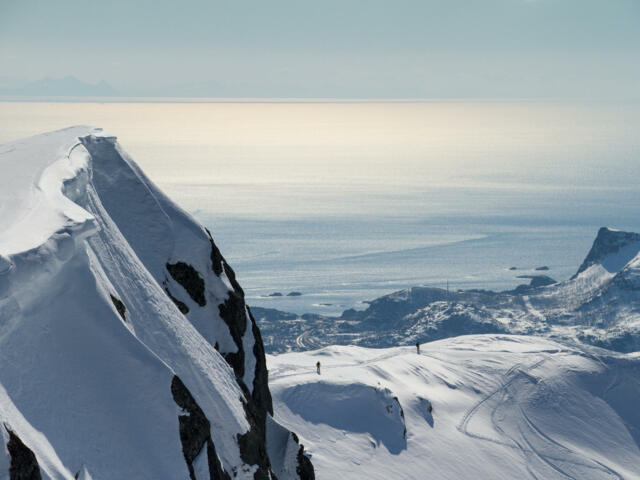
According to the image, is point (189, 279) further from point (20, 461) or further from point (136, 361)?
point (20, 461)

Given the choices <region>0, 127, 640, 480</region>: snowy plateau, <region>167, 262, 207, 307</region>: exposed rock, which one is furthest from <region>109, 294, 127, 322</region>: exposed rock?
<region>167, 262, 207, 307</region>: exposed rock

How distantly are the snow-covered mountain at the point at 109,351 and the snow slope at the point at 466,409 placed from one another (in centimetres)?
2863

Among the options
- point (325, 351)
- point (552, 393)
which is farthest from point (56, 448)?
point (552, 393)

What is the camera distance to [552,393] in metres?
91.2

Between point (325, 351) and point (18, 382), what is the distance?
69870 mm

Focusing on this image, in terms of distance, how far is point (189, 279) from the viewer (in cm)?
2803

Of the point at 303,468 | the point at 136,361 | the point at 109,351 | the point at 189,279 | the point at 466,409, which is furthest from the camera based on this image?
the point at 466,409

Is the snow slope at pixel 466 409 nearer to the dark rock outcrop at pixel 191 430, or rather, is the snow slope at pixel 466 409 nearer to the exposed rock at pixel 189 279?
the exposed rock at pixel 189 279

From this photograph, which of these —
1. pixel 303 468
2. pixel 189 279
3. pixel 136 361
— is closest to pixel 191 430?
pixel 136 361

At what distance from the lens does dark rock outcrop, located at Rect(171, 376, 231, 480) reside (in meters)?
17.1

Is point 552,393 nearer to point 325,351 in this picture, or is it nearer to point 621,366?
point 621,366

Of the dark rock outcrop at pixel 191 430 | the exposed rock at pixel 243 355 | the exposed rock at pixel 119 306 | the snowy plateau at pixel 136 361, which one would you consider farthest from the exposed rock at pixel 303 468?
the exposed rock at pixel 119 306

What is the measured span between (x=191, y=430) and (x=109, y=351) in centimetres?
268

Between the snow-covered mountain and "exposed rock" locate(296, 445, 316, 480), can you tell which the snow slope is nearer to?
"exposed rock" locate(296, 445, 316, 480)
